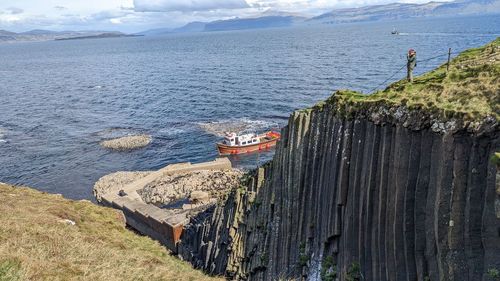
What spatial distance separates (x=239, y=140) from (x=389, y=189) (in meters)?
51.4

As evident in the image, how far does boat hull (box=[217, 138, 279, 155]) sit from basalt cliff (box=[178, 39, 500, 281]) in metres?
40.7

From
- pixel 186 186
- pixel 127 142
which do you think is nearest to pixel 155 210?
pixel 186 186

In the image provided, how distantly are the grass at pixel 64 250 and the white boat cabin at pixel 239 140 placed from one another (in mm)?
40715

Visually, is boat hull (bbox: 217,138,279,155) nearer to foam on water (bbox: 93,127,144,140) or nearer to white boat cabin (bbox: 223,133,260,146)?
white boat cabin (bbox: 223,133,260,146)

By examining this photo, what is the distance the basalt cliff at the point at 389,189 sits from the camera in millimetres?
13219

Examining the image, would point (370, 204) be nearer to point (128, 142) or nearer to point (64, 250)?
point (64, 250)

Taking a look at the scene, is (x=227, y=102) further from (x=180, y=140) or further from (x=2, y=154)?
(x=2, y=154)

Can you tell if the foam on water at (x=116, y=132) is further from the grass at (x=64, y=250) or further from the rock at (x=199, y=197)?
the grass at (x=64, y=250)

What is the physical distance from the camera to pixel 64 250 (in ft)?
55.4

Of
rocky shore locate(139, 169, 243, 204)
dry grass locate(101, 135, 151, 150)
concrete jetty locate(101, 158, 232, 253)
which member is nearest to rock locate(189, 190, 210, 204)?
rocky shore locate(139, 169, 243, 204)

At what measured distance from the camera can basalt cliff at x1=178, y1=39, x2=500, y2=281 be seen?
13219 mm

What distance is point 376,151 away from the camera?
54.6 feet

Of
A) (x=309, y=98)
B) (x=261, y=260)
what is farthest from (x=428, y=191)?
(x=309, y=98)

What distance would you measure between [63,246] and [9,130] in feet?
266
